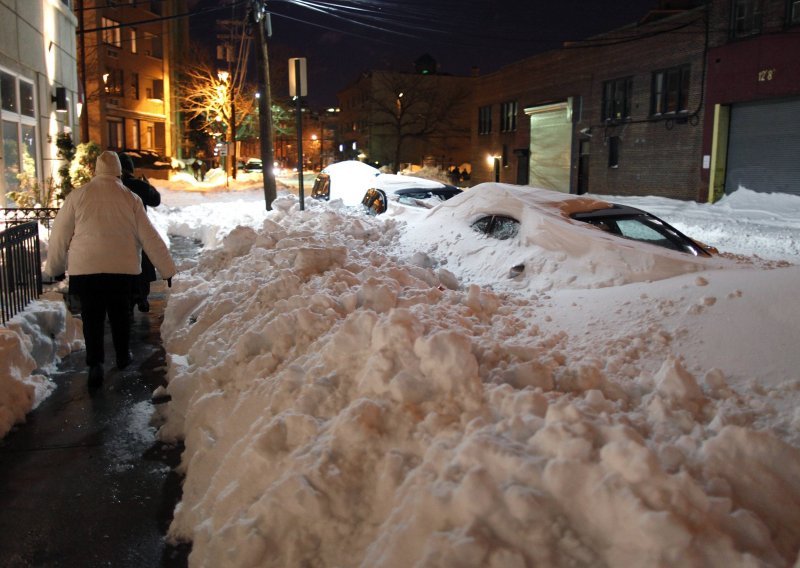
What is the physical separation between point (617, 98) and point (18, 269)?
28797 millimetres

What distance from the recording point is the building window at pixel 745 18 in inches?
910

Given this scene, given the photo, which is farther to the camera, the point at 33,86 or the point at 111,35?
the point at 111,35

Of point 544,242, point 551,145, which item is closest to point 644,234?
point 544,242

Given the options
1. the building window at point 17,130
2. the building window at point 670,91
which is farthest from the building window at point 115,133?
the building window at point 670,91

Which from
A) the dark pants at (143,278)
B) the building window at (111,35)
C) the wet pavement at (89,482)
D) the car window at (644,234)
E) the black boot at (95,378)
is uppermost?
the building window at (111,35)

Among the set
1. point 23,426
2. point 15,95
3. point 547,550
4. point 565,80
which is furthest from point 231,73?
point 547,550

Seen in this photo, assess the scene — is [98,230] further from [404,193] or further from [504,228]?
[404,193]

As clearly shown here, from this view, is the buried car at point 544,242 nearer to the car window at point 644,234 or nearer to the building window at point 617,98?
the car window at point 644,234

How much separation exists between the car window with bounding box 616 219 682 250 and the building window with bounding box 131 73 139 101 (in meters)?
46.1

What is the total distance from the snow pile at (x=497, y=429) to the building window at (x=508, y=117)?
125 ft

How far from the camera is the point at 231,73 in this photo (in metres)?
45.2

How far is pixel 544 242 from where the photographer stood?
687 cm

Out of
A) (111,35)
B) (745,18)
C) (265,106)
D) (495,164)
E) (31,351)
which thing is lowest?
(31,351)

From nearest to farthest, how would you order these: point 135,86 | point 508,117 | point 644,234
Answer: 1. point 644,234
2. point 508,117
3. point 135,86
